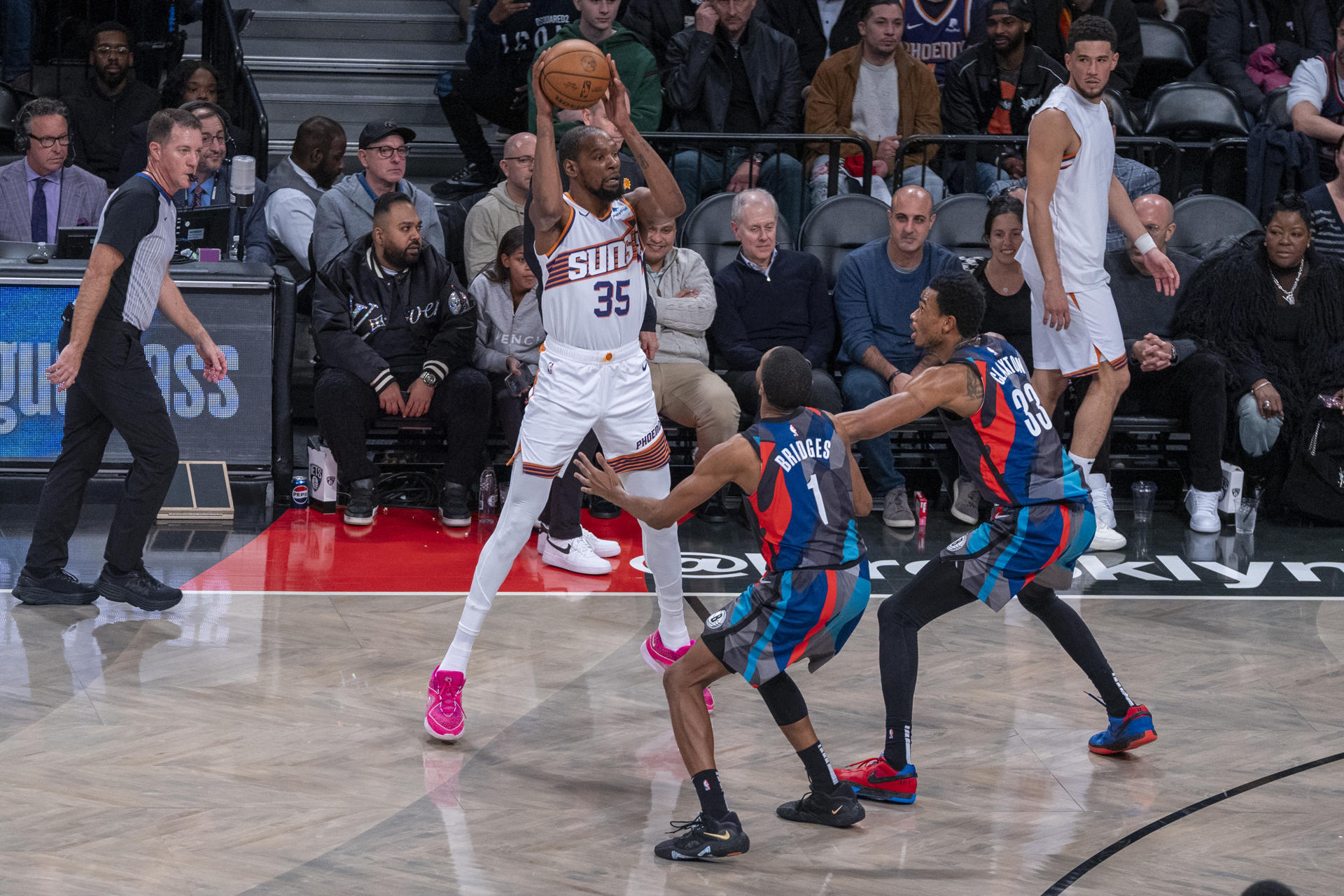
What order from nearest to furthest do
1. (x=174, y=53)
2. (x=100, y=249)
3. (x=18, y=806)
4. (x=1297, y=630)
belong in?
1. (x=18, y=806)
2. (x=100, y=249)
3. (x=1297, y=630)
4. (x=174, y=53)

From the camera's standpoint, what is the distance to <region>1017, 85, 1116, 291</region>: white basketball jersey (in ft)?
22.2

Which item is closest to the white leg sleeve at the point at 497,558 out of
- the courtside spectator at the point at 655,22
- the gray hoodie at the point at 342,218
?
the gray hoodie at the point at 342,218

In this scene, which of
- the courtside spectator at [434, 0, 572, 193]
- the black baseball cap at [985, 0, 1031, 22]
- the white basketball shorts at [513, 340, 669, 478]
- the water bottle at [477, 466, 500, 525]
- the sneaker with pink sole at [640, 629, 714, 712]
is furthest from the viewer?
the courtside spectator at [434, 0, 572, 193]

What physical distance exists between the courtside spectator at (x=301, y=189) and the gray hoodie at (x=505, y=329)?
1268mm

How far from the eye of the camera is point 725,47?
365 inches

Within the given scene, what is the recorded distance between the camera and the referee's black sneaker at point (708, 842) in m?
3.91

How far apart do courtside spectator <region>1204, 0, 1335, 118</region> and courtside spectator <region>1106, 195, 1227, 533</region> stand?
244cm

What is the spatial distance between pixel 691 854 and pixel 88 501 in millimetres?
4923

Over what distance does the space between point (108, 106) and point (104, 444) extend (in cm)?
434

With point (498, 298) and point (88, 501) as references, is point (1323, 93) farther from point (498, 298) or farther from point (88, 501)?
point (88, 501)

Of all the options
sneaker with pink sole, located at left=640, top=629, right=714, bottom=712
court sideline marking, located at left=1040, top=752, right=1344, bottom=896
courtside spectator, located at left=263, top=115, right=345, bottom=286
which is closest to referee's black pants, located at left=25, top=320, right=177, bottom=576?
sneaker with pink sole, located at left=640, top=629, right=714, bottom=712

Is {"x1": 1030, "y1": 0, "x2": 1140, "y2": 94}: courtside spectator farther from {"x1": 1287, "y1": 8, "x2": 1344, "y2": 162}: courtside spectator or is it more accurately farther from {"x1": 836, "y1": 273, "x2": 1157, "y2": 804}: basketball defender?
{"x1": 836, "y1": 273, "x2": 1157, "y2": 804}: basketball defender

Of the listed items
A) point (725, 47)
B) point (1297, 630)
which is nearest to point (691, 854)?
point (1297, 630)

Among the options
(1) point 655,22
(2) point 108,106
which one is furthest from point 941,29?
(2) point 108,106
